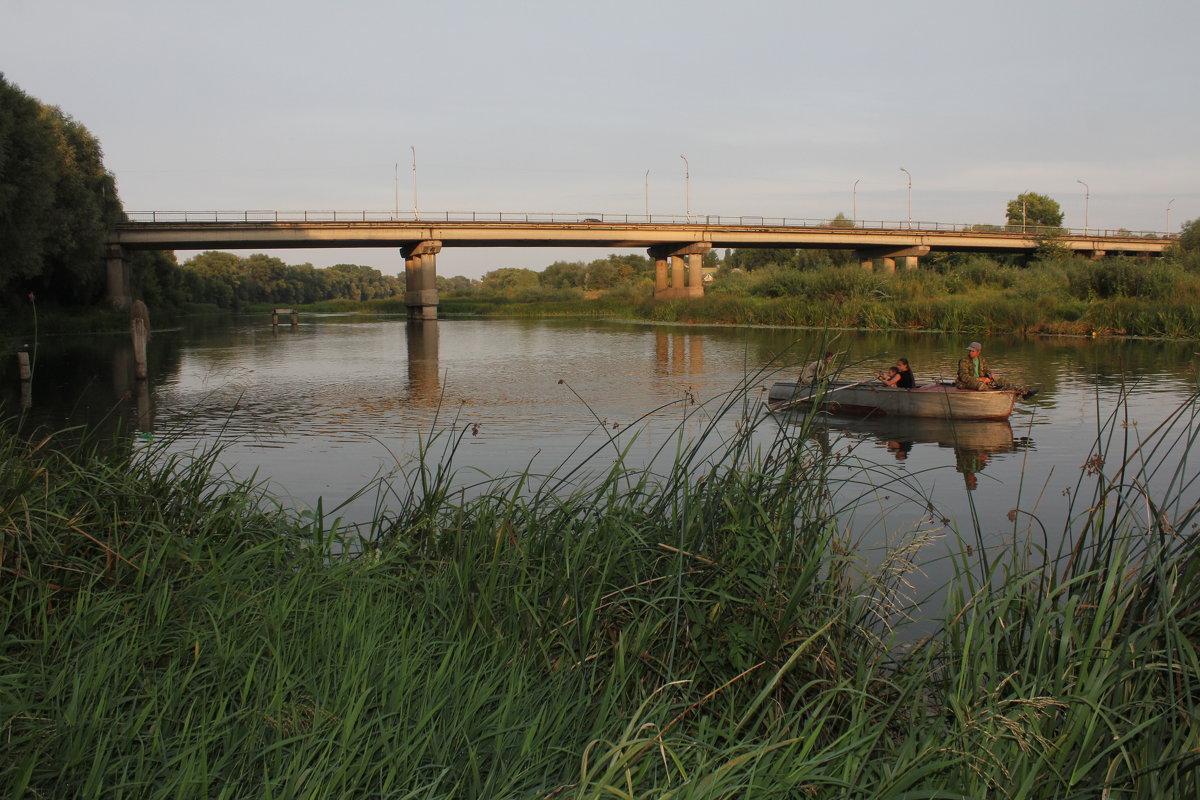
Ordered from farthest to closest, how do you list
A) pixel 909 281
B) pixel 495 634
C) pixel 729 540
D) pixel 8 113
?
1. pixel 909 281
2. pixel 8 113
3. pixel 729 540
4. pixel 495 634

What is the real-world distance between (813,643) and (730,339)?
38904mm

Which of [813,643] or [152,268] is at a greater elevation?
[152,268]

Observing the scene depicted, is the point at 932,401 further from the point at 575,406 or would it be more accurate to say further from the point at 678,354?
the point at 678,354

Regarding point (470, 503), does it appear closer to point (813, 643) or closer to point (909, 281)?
point (813, 643)

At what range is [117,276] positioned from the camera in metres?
57.0

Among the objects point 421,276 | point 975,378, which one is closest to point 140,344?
point 975,378

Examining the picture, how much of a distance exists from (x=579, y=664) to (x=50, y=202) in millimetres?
38943

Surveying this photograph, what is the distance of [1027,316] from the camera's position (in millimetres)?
41938

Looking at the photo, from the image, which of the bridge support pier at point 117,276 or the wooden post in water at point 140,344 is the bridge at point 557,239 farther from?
the wooden post in water at point 140,344

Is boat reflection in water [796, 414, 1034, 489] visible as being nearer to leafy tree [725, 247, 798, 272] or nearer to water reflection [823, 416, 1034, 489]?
water reflection [823, 416, 1034, 489]

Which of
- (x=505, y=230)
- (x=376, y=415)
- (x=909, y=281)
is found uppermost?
(x=505, y=230)

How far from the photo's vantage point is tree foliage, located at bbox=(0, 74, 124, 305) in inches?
1328

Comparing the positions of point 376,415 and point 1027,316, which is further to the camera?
point 1027,316

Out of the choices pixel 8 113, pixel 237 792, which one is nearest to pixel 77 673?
pixel 237 792
